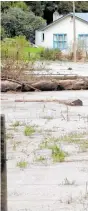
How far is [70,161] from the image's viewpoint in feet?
22.1

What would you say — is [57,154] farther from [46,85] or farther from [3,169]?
[46,85]

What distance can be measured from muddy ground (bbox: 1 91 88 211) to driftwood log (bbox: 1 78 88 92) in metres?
3.16

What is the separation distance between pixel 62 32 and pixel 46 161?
160 feet

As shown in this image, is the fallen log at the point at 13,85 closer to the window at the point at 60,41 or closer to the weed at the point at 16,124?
the weed at the point at 16,124

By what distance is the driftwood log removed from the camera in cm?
1569

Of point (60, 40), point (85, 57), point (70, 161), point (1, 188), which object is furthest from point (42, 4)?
point (1, 188)

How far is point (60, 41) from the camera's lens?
2158 inches

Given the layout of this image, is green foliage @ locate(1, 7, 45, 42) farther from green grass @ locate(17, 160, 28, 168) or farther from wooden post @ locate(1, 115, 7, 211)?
wooden post @ locate(1, 115, 7, 211)

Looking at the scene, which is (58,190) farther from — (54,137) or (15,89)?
(15,89)

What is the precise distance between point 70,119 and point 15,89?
546 cm

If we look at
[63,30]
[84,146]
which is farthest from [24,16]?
[84,146]

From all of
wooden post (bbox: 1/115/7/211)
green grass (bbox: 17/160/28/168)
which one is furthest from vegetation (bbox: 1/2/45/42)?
wooden post (bbox: 1/115/7/211)

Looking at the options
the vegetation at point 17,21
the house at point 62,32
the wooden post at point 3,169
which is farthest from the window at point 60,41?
the wooden post at point 3,169

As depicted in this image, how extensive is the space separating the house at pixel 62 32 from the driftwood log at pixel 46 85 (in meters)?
36.5
